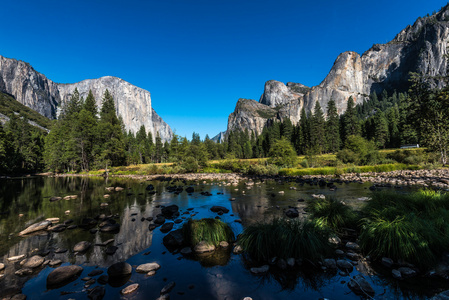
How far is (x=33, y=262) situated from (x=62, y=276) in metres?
1.86

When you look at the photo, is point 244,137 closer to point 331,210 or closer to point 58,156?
point 58,156

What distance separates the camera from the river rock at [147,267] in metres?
5.85

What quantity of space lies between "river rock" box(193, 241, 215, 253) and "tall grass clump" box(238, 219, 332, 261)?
1.12 m

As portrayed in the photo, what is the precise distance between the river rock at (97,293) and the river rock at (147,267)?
1049mm

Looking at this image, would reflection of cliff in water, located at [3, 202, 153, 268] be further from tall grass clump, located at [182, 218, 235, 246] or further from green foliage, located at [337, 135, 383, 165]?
green foliage, located at [337, 135, 383, 165]

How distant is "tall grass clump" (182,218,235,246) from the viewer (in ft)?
24.5

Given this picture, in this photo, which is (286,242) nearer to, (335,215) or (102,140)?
(335,215)

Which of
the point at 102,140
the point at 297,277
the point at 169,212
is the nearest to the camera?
the point at 297,277

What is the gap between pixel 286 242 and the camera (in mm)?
6039

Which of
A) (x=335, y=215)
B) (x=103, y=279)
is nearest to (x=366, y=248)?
(x=335, y=215)

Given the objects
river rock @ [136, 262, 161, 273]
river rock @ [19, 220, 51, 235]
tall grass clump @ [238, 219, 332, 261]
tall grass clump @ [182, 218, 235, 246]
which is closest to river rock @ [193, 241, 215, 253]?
tall grass clump @ [182, 218, 235, 246]

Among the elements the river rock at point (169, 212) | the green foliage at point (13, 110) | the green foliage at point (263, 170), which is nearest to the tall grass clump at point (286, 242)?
the river rock at point (169, 212)

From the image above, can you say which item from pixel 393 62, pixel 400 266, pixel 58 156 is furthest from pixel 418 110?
pixel 393 62

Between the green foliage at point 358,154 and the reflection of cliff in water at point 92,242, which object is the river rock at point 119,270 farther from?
the green foliage at point 358,154
